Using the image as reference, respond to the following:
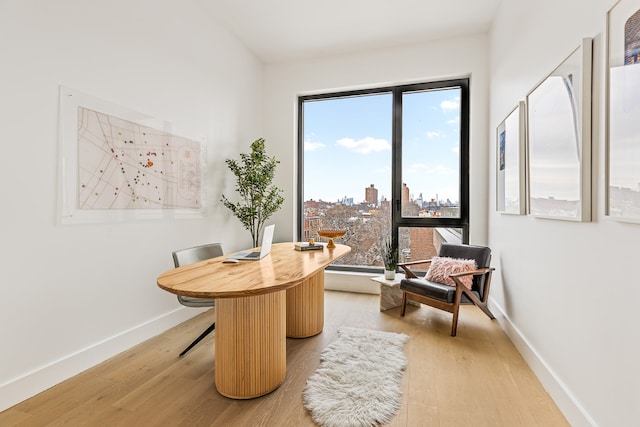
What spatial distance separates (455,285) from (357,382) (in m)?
1.46

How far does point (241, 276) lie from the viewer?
5.71ft

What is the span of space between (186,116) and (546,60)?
9.68 feet

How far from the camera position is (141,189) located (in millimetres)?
2623

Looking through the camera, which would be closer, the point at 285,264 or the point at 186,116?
the point at 285,264

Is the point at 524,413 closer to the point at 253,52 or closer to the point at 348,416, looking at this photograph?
the point at 348,416

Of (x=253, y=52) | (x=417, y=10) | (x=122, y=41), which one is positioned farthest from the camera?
(x=253, y=52)

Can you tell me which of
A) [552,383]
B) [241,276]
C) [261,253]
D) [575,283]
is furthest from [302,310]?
[575,283]

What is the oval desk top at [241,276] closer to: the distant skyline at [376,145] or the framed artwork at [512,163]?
the framed artwork at [512,163]

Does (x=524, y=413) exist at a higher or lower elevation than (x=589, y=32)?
lower

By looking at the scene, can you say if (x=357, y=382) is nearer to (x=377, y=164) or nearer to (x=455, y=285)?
(x=455, y=285)

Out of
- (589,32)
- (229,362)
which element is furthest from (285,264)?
(589,32)

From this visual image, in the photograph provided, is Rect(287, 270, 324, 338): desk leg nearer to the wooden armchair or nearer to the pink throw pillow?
the wooden armchair

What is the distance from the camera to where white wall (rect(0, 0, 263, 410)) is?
1.80 meters

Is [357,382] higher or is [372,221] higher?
[372,221]
